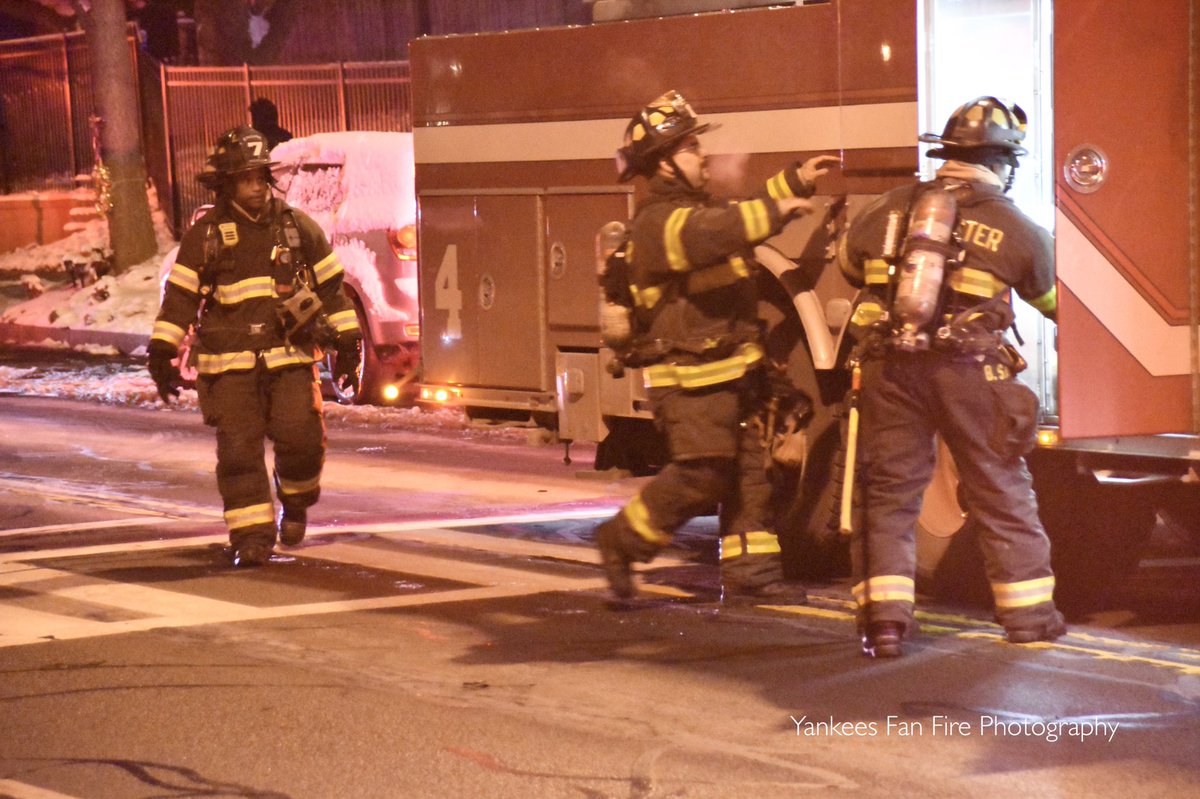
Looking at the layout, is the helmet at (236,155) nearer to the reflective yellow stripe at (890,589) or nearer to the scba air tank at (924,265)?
the scba air tank at (924,265)

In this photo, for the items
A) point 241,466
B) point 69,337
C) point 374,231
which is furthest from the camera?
point 69,337

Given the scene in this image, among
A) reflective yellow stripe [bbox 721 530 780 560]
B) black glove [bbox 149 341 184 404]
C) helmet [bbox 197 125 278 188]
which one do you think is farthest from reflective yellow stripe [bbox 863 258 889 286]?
black glove [bbox 149 341 184 404]

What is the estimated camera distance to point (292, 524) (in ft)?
27.3

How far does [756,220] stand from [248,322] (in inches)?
114

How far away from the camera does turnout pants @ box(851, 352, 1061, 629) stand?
5.88 metres

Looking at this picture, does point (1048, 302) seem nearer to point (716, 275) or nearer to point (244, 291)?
point (716, 275)

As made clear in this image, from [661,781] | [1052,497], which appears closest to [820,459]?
[1052,497]

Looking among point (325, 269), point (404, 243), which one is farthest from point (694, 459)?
point (404, 243)

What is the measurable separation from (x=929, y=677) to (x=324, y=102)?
17.5m

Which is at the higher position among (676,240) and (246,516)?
(676,240)

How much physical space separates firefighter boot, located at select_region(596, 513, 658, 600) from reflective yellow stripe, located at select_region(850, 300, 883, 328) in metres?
1.11

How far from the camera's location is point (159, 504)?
986 cm

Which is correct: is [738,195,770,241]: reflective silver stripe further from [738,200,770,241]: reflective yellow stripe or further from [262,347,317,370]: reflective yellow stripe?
[262,347,317,370]: reflective yellow stripe

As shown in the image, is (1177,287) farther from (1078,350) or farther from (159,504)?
(159,504)
